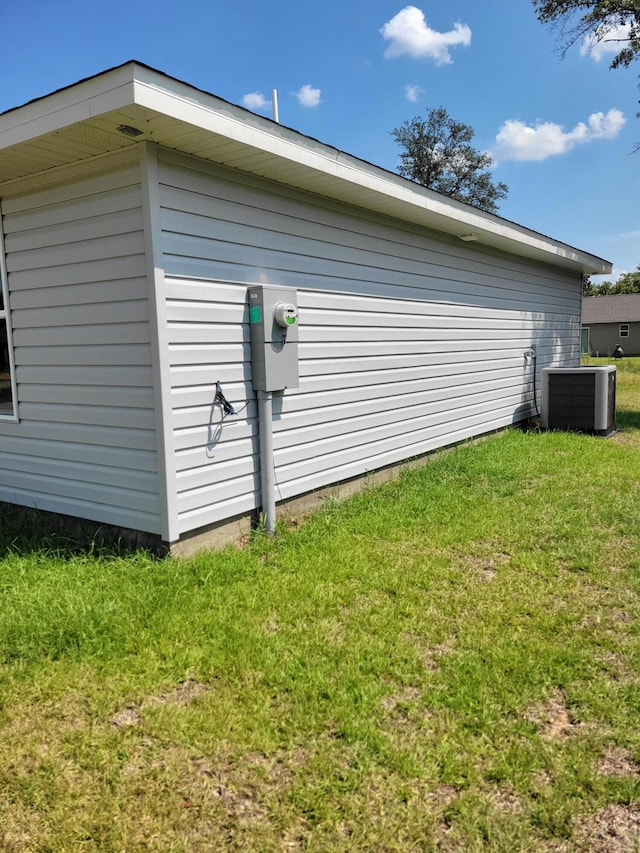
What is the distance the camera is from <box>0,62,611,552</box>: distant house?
11.3ft

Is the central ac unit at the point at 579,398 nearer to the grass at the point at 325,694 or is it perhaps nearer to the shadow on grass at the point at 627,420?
the shadow on grass at the point at 627,420

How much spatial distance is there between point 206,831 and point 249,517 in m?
2.51

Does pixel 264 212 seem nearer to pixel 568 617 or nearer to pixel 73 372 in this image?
pixel 73 372

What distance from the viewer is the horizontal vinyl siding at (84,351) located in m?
3.63

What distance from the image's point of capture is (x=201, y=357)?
12.4 ft

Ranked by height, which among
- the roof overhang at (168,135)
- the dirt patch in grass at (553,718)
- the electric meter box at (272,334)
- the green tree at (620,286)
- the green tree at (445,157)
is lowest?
the dirt patch in grass at (553,718)

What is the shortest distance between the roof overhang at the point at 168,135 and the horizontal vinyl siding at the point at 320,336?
0.20 metres

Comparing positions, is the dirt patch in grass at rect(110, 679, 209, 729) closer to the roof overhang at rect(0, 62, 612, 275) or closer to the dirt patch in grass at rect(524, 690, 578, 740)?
the dirt patch in grass at rect(524, 690, 578, 740)

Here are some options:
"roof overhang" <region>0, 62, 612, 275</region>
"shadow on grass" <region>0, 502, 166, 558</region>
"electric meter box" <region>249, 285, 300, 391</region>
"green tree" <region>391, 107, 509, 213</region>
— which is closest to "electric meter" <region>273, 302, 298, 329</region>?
"electric meter box" <region>249, 285, 300, 391</region>

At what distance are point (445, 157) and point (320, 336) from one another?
3569cm

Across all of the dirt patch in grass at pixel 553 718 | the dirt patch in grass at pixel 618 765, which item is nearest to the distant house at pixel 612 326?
the dirt patch in grass at pixel 553 718

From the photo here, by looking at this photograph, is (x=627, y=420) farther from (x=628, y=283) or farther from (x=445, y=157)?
(x=628, y=283)

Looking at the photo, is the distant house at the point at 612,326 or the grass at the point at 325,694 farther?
the distant house at the point at 612,326

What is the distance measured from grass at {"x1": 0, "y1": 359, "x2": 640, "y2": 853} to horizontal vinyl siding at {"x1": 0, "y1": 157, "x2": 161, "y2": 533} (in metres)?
0.45
